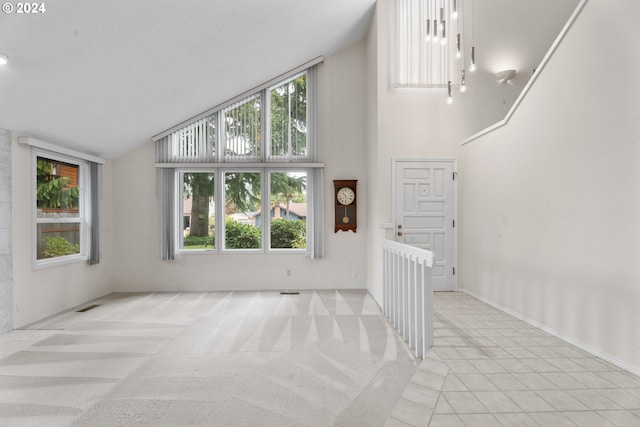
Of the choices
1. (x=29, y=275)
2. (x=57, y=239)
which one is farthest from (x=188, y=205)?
(x=29, y=275)

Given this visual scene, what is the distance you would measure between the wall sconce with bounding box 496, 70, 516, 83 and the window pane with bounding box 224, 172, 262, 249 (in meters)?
4.23

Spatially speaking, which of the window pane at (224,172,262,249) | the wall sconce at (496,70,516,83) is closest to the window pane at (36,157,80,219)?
the window pane at (224,172,262,249)

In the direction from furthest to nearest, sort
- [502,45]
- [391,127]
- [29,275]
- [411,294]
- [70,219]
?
1. [502,45]
2. [391,127]
3. [70,219]
4. [29,275]
5. [411,294]

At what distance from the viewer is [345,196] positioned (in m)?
6.29

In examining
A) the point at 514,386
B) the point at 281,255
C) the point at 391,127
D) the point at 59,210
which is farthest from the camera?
the point at 281,255

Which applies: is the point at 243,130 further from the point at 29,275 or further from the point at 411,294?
the point at 411,294

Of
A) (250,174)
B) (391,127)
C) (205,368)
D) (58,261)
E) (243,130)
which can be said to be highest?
(243,130)

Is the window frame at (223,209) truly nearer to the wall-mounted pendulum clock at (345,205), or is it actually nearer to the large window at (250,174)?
the large window at (250,174)

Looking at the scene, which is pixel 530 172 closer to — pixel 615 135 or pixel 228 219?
pixel 615 135

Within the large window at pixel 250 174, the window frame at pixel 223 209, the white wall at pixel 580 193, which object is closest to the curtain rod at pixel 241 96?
the large window at pixel 250 174

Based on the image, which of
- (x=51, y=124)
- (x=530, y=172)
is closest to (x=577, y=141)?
(x=530, y=172)

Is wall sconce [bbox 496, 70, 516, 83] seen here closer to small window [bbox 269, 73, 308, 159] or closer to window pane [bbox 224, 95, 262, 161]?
small window [bbox 269, 73, 308, 159]

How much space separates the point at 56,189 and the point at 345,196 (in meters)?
4.26

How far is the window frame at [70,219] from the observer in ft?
14.8
